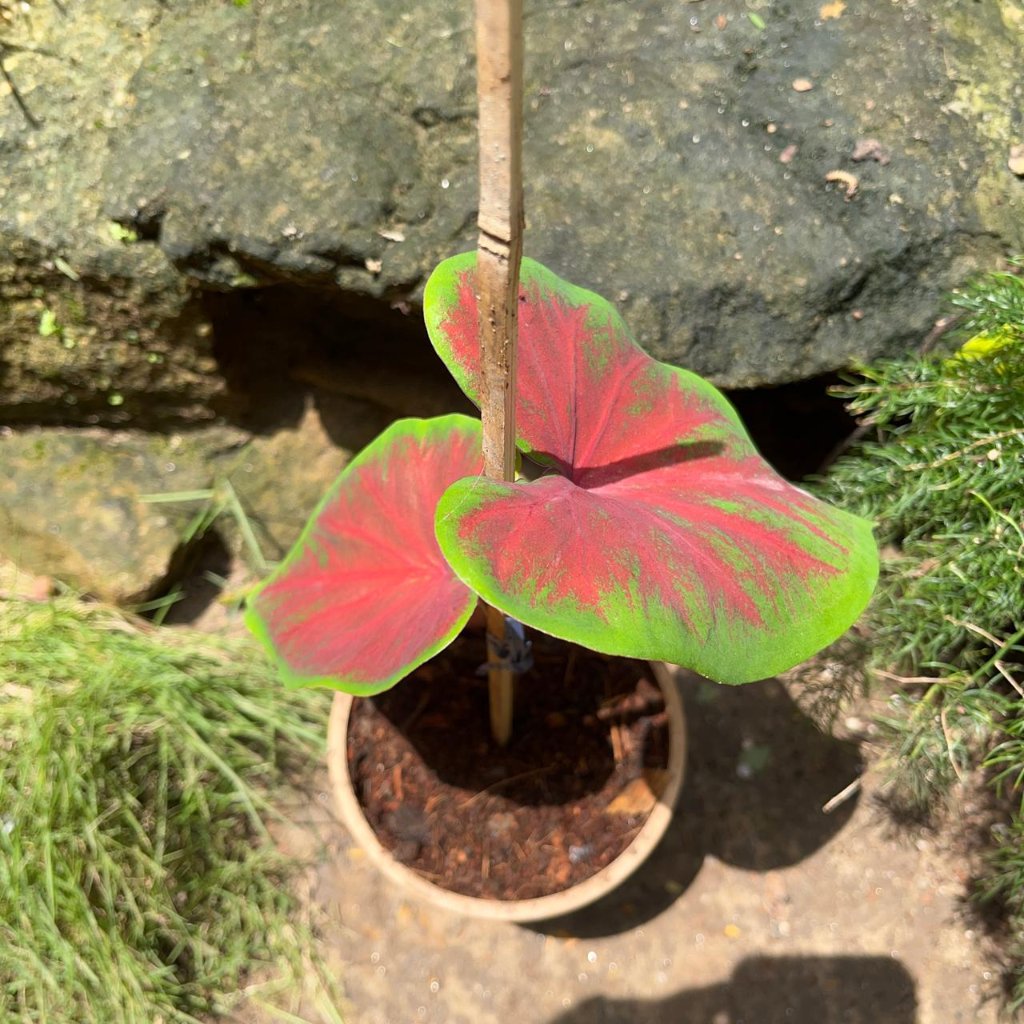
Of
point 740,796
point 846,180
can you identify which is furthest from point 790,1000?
point 846,180

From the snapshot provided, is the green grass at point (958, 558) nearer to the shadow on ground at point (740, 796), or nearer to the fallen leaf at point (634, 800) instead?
the shadow on ground at point (740, 796)

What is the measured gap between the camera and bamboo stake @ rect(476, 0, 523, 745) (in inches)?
19.0

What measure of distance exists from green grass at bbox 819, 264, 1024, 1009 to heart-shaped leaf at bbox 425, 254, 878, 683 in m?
0.55

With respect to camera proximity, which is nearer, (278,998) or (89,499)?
(278,998)

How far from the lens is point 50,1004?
1431 millimetres

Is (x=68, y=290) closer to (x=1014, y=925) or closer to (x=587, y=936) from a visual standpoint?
(x=587, y=936)

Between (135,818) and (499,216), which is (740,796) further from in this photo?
(499,216)

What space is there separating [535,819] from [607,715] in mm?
202

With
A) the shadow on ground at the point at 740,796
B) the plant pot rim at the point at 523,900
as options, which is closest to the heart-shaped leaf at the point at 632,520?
the plant pot rim at the point at 523,900

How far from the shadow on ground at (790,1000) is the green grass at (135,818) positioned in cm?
A: 59

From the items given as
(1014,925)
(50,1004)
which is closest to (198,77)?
(50,1004)

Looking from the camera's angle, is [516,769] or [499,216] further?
[516,769]

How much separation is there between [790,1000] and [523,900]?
595 mm

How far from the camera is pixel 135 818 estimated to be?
59.7 inches
